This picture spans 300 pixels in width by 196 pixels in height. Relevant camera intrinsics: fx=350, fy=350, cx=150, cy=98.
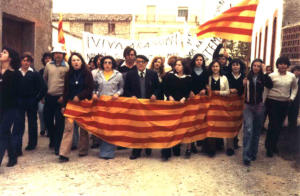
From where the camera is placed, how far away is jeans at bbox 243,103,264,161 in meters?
5.76

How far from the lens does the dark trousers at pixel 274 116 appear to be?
614cm

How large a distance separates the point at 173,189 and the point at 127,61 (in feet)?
9.66

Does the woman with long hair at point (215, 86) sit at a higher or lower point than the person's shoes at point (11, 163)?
higher

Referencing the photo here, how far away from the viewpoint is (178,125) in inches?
247

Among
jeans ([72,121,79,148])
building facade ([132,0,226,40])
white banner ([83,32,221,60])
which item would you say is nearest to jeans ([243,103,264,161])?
jeans ([72,121,79,148])

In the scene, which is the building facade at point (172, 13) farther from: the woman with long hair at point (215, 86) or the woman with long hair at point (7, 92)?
the woman with long hair at point (7, 92)

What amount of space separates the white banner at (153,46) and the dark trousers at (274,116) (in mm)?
4628

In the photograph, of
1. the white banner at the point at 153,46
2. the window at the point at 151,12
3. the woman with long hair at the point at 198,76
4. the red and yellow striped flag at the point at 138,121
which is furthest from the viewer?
the window at the point at 151,12

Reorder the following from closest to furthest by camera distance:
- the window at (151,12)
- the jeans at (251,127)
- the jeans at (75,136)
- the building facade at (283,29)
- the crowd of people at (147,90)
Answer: the jeans at (251,127) → the crowd of people at (147,90) → the jeans at (75,136) → the building facade at (283,29) → the window at (151,12)

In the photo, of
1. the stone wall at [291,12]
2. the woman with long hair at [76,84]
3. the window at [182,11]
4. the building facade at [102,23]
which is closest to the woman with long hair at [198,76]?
the woman with long hair at [76,84]

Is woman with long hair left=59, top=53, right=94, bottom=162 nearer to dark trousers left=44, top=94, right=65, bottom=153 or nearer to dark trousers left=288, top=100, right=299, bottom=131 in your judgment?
dark trousers left=44, top=94, right=65, bottom=153

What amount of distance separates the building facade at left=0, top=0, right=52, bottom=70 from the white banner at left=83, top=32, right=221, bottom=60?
1554 millimetres

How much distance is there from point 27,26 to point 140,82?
21.0 feet

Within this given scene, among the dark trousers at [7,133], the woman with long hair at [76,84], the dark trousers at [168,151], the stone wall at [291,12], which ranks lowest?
the dark trousers at [168,151]
